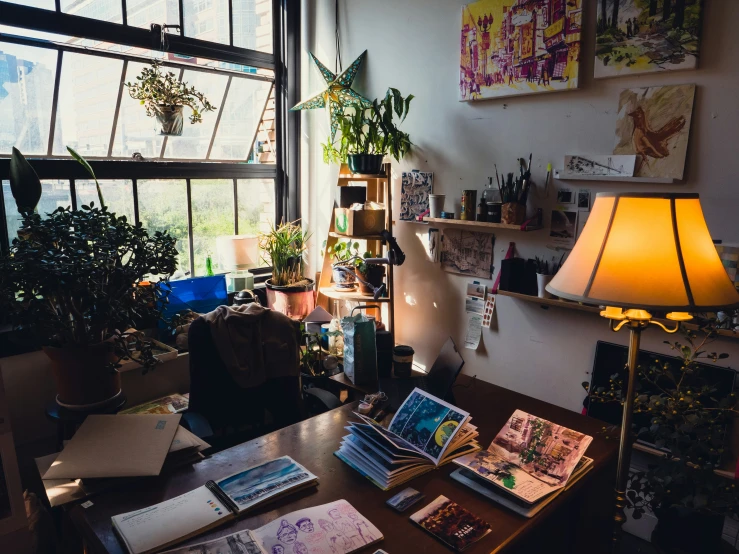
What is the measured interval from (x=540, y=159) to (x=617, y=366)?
1.09 m

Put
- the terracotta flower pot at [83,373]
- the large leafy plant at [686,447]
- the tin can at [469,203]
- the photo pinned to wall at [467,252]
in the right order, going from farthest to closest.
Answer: the photo pinned to wall at [467,252] < the tin can at [469,203] < the terracotta flower pot at [83,373] < the large leafy plant at [686,447]

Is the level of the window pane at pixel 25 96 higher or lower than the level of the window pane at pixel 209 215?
higher

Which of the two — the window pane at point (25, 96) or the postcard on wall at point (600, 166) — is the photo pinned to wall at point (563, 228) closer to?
the postcard on wall at point (600, 166)

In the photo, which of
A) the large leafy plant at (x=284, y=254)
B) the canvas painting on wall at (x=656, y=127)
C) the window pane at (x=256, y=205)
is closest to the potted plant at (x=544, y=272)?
the canvas painting on wall at (x=656, y=127)

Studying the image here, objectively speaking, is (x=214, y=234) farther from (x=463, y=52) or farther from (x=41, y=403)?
(x=463, y=52)

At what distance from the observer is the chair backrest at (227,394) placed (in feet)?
7.23

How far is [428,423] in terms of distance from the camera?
1.70m

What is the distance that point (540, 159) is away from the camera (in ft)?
8.87

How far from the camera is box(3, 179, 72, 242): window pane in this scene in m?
2.76

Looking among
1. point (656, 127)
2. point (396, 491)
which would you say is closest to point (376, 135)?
point (656, 127)

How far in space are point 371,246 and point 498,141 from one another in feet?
3.73

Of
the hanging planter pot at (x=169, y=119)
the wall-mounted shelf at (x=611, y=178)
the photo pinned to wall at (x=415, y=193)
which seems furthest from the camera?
the photo pinned to wall at (x=415, y=193)

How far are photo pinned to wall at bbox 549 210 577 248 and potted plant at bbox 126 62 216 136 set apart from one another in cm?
223

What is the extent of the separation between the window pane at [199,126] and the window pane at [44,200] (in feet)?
2.16
